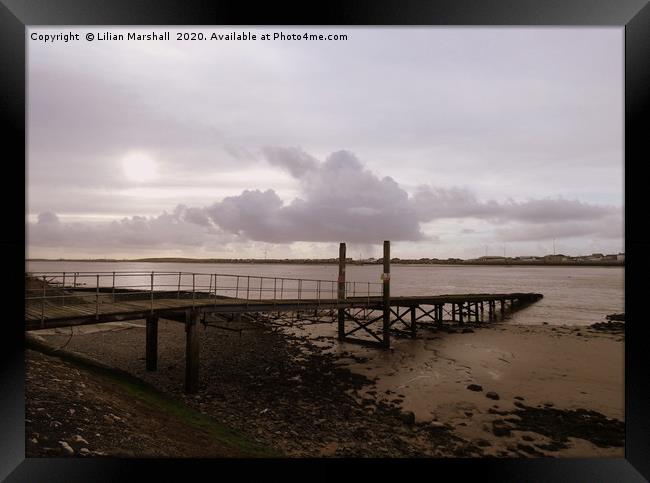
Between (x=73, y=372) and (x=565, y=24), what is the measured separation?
12.1 meters

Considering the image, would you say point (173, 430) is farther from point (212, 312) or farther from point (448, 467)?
point (448, 467)

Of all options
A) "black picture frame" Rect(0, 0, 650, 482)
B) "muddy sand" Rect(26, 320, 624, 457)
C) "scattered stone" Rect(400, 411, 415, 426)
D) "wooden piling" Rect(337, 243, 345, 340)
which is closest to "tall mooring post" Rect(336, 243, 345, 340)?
"wooden piling" Rect(337, 243, 345, 340)

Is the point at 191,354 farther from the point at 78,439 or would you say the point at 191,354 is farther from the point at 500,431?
the point at 500,431

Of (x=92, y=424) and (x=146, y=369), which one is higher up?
(x=92, y=424)

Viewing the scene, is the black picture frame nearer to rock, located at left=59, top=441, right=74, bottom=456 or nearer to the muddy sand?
rock, located at left=59, top=441, right=74, bottom=456

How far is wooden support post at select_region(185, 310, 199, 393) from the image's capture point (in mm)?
10609

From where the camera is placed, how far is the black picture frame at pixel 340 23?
16.2ft

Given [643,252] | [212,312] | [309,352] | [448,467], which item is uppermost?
[643,252]

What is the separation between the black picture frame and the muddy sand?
3.64 feet

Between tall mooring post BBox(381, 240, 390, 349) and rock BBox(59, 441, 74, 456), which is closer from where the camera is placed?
rock BBox(59, 441, 74, 456)

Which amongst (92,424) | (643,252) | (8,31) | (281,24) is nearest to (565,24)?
(643,252)

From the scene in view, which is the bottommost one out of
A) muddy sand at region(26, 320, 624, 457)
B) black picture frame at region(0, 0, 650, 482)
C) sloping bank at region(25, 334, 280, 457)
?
muddy sand at region(26, 320, 624, 457)

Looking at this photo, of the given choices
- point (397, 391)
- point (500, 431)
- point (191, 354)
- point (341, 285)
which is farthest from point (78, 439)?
point (341, 285)

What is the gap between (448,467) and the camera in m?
5.16
